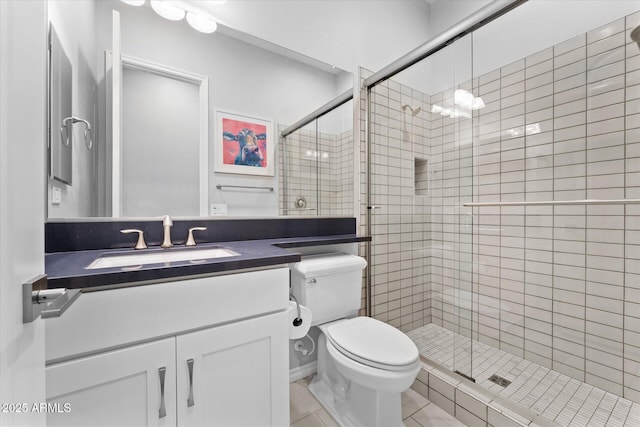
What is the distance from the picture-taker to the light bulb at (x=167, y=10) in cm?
129

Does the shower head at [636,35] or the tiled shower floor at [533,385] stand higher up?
the shower head at [636,35]

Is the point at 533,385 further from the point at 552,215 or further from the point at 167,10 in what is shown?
the point at 167,10

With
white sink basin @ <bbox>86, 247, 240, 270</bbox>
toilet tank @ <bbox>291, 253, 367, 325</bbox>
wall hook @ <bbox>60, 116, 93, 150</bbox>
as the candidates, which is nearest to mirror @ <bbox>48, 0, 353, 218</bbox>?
wall hook @ <bbox>60, 116, 93, 150</bbox>

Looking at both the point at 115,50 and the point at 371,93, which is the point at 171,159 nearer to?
the point at 115,50

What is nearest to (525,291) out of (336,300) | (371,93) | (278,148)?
(336,300)

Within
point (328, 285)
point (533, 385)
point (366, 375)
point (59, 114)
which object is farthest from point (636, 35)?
point (59, 114)

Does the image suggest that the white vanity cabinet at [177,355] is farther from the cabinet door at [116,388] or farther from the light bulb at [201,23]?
the light bulb at [201,23]

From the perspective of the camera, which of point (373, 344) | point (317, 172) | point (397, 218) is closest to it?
point (373, 344)

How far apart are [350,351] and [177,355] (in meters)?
0.72

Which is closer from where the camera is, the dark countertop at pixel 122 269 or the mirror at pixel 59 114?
the dark countertop at pixel 122 269

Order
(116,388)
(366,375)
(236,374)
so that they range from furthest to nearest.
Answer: (366,375)
(236,374)
(116,388)

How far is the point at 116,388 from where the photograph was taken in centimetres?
73

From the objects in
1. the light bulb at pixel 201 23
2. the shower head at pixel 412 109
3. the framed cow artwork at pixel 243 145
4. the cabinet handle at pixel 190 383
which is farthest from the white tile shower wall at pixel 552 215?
the cabinet handle at pixel 190 383

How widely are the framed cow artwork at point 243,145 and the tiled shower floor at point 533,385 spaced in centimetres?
152
